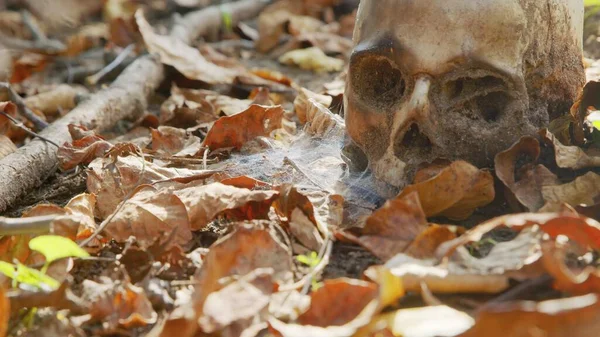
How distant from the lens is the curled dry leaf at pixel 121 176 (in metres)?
2.38

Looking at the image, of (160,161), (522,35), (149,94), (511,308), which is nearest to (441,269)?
(511,308)

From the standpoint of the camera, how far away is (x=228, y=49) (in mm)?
5574

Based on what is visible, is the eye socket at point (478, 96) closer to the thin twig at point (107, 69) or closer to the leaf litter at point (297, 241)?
the leaf litter at point (297, 241)

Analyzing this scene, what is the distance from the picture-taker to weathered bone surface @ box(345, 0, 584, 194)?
2.11 meters

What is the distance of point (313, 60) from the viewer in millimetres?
4898

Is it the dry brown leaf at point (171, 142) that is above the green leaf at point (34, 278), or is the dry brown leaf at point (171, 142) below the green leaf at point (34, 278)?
below

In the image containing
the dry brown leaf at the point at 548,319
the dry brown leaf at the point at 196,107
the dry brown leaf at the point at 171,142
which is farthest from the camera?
the dry brown leaf at the point at 196,107

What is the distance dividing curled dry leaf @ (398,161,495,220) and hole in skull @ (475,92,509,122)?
28 centimetres

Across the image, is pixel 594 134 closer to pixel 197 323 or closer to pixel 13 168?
pixel 197 323

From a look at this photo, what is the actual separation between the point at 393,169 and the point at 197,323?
94 centimetres

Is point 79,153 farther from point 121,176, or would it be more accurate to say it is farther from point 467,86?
point 467,86

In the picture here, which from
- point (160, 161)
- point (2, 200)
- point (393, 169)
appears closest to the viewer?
point (393, 169)

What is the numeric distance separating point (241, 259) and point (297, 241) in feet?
0.87

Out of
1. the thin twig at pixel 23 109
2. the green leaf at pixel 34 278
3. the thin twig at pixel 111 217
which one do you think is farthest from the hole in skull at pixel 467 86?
the thin twig at pixel 23 109
